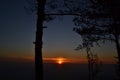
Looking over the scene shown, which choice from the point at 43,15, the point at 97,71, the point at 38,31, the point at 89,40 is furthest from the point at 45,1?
the point at 97,71

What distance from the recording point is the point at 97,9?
15.9 metres

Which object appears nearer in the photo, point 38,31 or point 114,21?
point 38,31

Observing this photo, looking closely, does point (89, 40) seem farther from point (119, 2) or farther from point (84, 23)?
point (119, 2)

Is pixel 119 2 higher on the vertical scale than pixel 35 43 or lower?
higher

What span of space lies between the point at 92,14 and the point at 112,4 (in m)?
1.29

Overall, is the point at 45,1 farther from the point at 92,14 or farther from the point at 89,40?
the point at 89,40

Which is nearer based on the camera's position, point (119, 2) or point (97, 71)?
point (119, 2)

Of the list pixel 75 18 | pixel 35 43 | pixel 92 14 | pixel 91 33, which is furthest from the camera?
pixel 91 33

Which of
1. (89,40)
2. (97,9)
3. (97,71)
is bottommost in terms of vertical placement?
(97,71)

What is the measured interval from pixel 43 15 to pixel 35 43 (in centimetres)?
131

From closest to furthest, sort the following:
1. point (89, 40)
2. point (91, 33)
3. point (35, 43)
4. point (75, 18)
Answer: point (35, 43), point (75, 18), point (91, 33), point (89, 40)

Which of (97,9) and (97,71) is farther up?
(97,9)

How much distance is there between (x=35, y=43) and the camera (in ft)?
40.0

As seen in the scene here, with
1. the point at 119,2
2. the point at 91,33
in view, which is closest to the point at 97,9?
the point at 119,2
